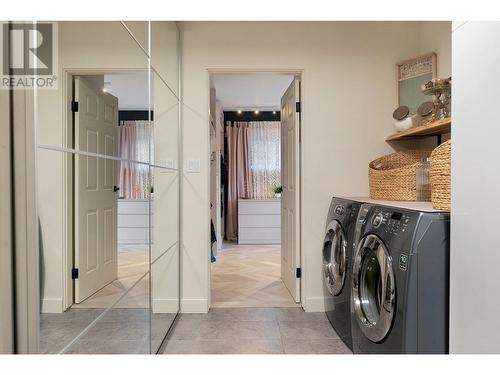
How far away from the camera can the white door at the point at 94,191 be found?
102 centimetres

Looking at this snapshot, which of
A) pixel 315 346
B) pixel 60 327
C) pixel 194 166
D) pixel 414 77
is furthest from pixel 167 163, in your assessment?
pixel 414 77

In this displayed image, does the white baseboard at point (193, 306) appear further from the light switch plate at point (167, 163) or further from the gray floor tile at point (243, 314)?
the light switch plate at point (167, 163)

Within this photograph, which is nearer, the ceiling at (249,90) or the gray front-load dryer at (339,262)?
the gray front-load dryer at (339,262)

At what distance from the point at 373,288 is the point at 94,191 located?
1.42m

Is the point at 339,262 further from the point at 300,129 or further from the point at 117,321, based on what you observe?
the point at 117,321

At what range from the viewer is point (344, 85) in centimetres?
264

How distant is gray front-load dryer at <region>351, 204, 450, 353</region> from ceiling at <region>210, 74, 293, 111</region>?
3.27 m

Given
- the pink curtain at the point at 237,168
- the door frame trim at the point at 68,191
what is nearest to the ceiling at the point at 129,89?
the door frame trim at the point at 68,191

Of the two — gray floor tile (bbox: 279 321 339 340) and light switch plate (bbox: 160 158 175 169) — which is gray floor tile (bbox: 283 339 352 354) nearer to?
gray floor tile (bbox: 279 321 339 340)

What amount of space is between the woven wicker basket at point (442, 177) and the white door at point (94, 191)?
1359 mm

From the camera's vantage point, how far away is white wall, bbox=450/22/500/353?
0.95 meters
